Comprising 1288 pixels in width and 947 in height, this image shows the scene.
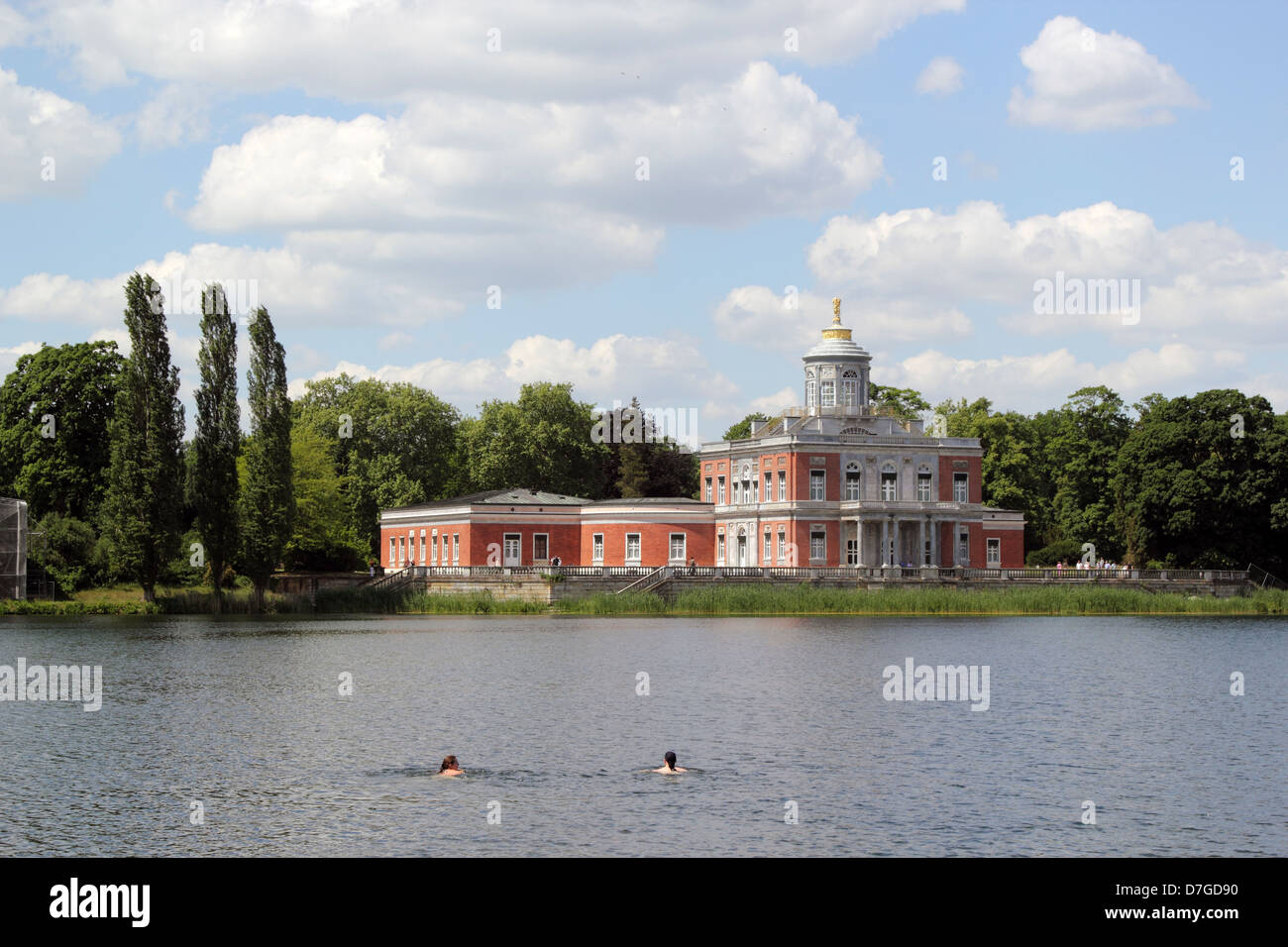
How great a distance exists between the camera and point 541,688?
1612 inches

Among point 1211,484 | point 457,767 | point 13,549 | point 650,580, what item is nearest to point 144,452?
point 13,549

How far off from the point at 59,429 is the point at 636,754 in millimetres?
56707

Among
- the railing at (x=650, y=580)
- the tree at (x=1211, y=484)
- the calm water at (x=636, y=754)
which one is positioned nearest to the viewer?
the calm water at (x=636, y=754)

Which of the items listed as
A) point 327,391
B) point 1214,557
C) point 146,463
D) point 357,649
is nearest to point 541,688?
point 357,649

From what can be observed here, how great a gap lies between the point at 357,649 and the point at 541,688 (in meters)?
15.0

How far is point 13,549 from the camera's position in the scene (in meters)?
72.2

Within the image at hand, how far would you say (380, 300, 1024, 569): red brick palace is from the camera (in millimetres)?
92188

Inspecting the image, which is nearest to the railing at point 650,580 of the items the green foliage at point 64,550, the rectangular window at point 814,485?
the rectangular window at point 814,485

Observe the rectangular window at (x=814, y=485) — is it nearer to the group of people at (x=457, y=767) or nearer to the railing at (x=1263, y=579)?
the railing at (x=1263, y=579)

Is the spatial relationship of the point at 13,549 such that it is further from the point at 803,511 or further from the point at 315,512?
the point at 803,511

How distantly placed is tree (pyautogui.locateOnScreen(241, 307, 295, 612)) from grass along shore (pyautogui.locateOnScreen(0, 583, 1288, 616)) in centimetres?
388

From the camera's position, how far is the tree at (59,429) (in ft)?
258

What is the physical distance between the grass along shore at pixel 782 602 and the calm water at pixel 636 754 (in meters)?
23.2
